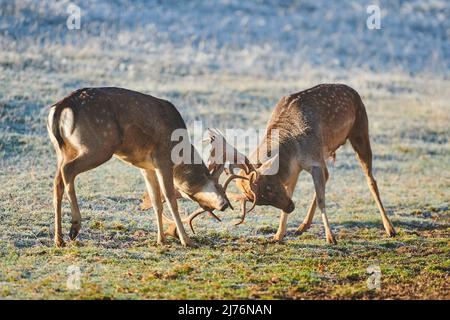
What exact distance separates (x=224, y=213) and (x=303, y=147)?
2.58 m

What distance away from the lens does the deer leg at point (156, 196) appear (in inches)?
494

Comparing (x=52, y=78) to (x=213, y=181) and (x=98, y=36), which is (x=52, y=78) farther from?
(x=213, y=181)

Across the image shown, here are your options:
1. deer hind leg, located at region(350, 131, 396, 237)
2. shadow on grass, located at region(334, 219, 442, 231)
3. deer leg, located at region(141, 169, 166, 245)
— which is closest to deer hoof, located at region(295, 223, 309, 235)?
shadow on grass, located at region(334, 219, 442, 231)

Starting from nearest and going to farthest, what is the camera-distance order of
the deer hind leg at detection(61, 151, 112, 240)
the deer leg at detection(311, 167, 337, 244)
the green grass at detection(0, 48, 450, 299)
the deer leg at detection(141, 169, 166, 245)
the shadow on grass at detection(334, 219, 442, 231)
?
the green grass at detection(0, 48, 450, 299)
the deer hind leg at detection(61, 151, 112, 240)
the deer leg at detection(141, 169, 166, 245)
the deer leg at detection(311, 167, 337, 244)
the shadow on grass at detection(334, 219, 442, 231)

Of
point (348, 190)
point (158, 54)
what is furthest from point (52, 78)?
point (348, 190)

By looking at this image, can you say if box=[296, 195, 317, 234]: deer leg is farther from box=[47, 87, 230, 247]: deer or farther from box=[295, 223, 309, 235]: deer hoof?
box=[47, 87, 230, 247]: deer

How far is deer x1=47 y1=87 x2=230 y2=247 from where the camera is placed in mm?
11391

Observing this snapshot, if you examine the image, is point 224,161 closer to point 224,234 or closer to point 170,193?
point 170,193

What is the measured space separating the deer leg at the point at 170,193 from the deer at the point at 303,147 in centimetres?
71

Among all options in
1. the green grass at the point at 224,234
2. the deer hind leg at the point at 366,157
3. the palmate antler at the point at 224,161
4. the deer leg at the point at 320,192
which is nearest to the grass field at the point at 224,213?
the green grass at the point at 224,234

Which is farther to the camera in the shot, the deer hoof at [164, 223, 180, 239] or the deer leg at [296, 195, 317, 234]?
the deer leg at [296, 195, 317, 234]

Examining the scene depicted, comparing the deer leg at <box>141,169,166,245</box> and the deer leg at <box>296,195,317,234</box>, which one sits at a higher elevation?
the deer leg at <box>141,169,166,245</box>

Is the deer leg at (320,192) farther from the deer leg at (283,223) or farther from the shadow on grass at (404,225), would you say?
the shadow on grass at (404,225)

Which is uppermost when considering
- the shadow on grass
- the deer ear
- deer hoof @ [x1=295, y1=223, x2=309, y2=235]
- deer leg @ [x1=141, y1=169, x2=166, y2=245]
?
the deer ear
